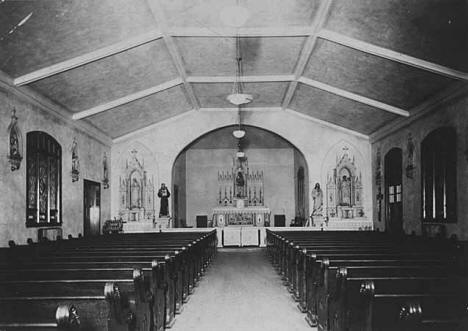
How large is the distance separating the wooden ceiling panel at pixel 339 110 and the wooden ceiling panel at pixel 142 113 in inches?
144

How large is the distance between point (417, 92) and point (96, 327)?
30.3 feet

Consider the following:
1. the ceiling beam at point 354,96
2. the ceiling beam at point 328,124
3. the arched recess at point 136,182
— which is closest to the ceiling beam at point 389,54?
the ceiling beam at point 354,96

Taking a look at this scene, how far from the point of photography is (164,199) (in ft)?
52.6

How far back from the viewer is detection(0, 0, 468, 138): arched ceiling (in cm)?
752

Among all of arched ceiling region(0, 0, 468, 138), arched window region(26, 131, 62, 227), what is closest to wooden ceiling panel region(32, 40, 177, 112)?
arched ceiling region(0, 0, 468, 138)

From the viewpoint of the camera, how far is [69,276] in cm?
412

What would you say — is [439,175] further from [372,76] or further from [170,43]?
[170,43]

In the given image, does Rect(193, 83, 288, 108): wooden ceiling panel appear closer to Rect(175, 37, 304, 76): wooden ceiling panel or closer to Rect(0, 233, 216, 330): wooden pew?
Rect(175, 37, 304, 76): wooden ceiling panel

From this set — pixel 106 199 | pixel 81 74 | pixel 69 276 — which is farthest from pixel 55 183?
pixel 69 276

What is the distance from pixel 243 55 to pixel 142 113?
4.89 metres

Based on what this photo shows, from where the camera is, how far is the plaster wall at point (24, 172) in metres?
8.57

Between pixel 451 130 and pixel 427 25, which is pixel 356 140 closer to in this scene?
pixel 451 130

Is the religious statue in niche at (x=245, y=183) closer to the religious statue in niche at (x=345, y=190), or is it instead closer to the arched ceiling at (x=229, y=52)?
the religious statue in niche at (x=345, y=190)

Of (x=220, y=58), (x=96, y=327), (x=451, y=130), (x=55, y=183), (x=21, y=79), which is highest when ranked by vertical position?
(x=220, y=58)
